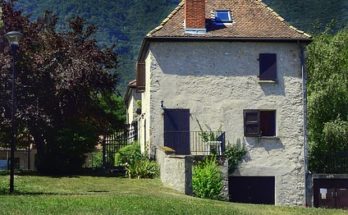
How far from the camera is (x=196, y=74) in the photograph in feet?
104

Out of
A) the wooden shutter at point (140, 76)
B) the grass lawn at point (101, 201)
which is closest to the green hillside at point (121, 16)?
the wooden shutter at point (140, 76)

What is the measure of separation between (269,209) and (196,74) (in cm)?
1186

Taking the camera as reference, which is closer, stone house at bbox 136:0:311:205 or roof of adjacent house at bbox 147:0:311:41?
stone house at bbox 136:0:311:205

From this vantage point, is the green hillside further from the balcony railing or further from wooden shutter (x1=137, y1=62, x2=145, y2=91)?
the balcony railing

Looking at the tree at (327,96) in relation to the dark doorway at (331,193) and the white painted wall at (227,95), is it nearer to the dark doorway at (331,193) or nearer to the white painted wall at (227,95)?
the dark doorway at (331,193)

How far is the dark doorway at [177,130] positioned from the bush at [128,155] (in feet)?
4.94

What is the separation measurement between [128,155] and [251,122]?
5.83 meters

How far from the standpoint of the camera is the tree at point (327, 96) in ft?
132

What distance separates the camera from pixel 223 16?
3288 centimetres

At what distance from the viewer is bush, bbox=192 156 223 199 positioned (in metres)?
26.1

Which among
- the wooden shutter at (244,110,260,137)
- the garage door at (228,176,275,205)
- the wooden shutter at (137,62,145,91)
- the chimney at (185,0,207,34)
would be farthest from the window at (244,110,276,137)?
the wooden shutter at (137,62,145,91)

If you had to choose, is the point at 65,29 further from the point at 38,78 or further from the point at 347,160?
the point at 347,160

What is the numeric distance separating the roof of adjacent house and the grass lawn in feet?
28.9

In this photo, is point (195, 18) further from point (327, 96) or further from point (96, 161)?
point (96, 161)
